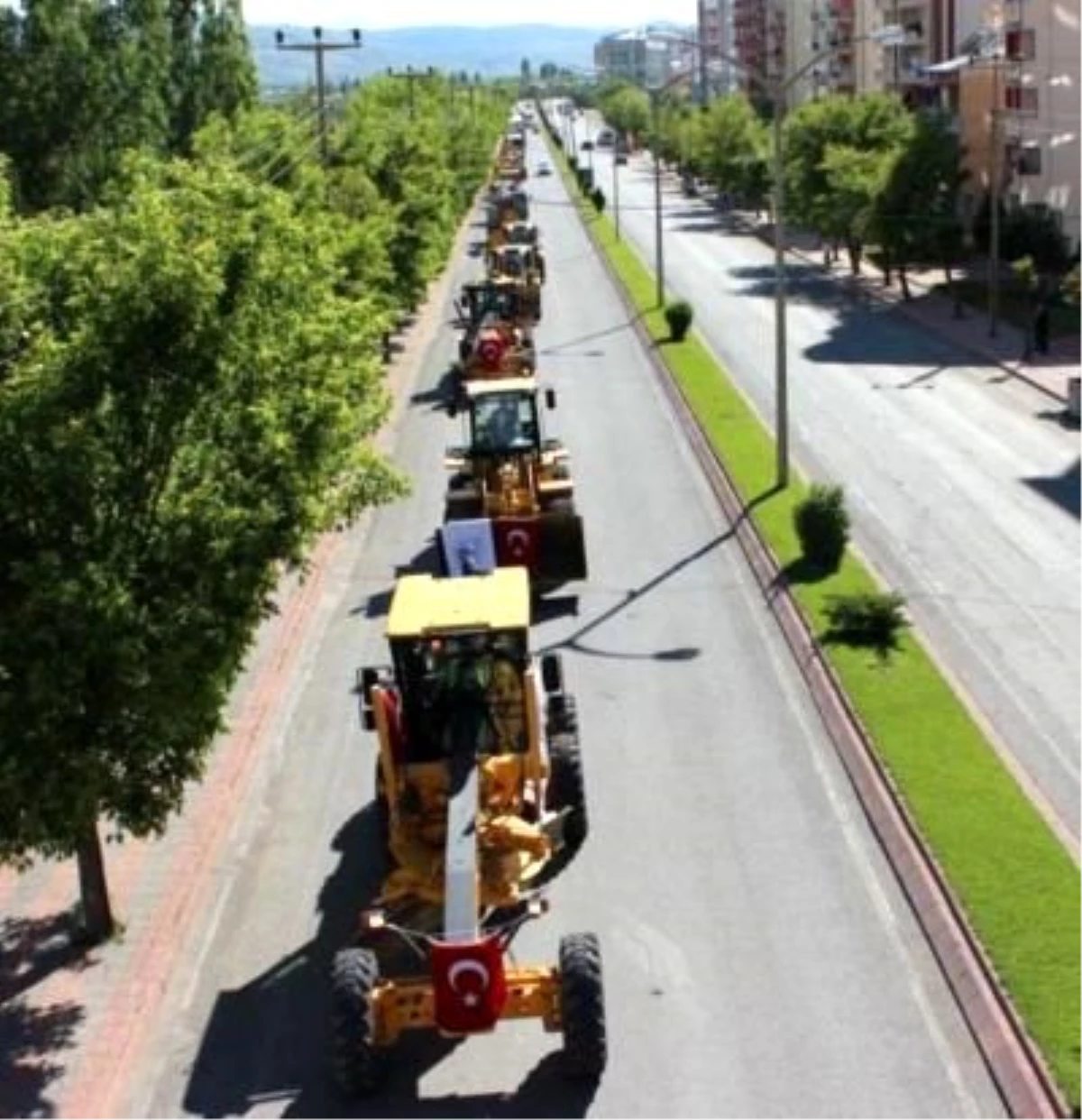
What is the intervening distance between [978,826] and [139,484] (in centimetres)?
942

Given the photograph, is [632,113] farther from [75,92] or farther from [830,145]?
[75,92]

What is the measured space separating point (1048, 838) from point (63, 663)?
1012 cm

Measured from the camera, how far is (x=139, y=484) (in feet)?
50.4

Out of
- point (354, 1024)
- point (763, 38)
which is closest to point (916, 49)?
point (763, 38)

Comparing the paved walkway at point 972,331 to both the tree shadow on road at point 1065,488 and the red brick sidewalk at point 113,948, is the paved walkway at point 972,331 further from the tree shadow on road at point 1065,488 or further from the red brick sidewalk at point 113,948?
the red brick sidewalk at point 113,948

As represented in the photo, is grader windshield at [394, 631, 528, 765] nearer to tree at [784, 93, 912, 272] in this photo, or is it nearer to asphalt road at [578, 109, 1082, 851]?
asphalt road at [578, 109, 1082, 851]

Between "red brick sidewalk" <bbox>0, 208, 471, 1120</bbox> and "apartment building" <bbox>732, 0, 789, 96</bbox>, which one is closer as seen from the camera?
"red brick sidewalk" <bbox>0, 208, 471, 1120</bbox>

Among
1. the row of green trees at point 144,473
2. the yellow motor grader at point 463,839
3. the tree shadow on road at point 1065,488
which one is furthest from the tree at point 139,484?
the tree shadow on road at point 1065,488

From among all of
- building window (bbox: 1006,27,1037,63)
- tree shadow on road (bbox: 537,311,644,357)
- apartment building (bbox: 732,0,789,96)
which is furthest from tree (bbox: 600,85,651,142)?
tree shadow on road (bbox: 537,311,644,357)

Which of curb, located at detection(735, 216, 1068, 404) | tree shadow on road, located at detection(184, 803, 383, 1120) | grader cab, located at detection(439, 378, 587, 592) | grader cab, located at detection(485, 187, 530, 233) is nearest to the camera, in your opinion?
tree shadow on road, located at detection(184, 803, 383, 1120)

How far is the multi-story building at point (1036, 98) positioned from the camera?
6738 cm

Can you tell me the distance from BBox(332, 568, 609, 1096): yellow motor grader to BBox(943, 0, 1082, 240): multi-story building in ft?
171

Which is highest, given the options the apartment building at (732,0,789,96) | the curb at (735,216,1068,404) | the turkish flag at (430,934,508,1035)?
the apartment building at (732,0,789,96)

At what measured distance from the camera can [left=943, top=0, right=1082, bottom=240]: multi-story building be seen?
67.4 metres
